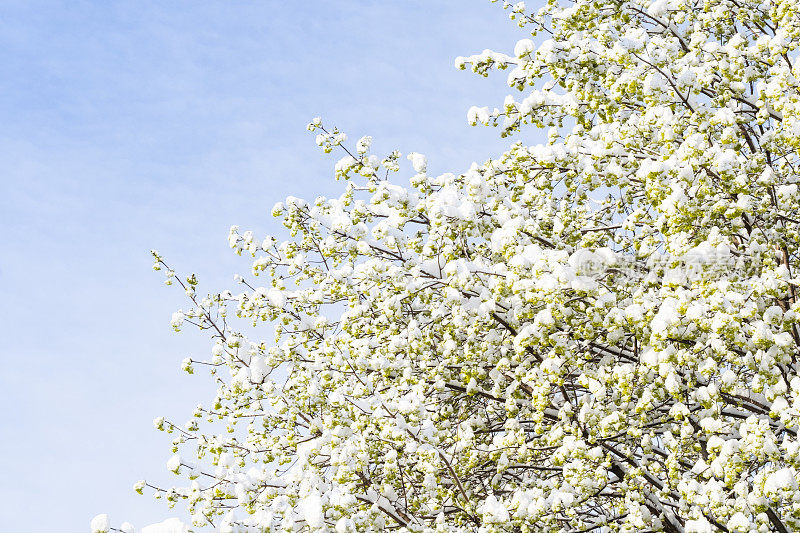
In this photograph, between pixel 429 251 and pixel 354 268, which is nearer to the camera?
pixel 429 251

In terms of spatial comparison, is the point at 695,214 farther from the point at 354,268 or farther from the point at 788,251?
the point at 354,268

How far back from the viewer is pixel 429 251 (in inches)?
303

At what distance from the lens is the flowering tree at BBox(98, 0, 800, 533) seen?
6.40 meters

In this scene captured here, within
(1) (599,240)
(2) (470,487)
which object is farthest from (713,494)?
(1) (599,240)

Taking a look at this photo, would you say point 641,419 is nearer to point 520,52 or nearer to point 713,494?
point 713,494

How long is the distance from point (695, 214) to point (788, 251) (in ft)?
6.41

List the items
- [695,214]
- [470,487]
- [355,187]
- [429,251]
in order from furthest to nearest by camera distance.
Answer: [355,187]
[470,487]
[429,251]
[695,214]

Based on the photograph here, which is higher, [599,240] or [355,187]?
[355,187]

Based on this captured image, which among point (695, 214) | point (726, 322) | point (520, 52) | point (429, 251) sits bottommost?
point (726, 322)

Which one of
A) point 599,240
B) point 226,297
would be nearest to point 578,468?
point 599,240

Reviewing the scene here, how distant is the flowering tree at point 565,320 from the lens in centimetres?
640

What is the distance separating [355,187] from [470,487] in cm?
328

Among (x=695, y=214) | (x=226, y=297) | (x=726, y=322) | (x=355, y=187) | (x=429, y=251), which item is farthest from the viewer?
(x=226, y=297)

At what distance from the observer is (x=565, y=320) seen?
704cm
